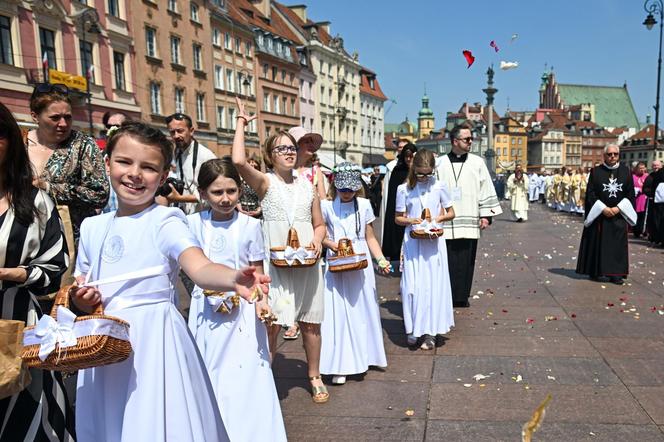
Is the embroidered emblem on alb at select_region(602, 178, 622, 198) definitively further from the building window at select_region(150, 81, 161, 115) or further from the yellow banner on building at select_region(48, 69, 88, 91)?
the building window at select_region(150, 81, 161, 115)

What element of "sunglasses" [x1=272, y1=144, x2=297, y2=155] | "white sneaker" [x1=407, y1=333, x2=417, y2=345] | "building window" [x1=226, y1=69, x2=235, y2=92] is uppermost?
"building window" [x1=226, y1=69, x2=235, y2=92]

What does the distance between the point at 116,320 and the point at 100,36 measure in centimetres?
3044

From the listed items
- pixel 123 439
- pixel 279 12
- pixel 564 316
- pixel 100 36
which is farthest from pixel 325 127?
pixel 123 439

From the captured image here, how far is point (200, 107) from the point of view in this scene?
38344 mm

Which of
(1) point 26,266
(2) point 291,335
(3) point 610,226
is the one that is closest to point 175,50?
(3) point 610,226

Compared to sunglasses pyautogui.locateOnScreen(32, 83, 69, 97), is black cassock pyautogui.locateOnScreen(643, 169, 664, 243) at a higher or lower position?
lower

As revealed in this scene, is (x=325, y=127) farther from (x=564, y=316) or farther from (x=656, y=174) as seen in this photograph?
(x=564, y=316)

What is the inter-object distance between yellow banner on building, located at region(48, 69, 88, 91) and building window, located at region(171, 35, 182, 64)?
373 inches

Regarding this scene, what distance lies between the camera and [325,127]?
6200 cm

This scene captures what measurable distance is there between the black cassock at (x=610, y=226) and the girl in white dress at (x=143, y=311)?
297 inches

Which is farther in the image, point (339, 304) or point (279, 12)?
point (279, 12)

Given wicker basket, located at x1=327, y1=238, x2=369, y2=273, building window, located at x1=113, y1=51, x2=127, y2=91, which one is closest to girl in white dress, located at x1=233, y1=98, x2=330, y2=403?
wicker basket, located at x1=327, y1=238, x2=369, y2=273

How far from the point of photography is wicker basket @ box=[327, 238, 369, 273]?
4.20 m

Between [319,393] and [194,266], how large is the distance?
7.75 feet
